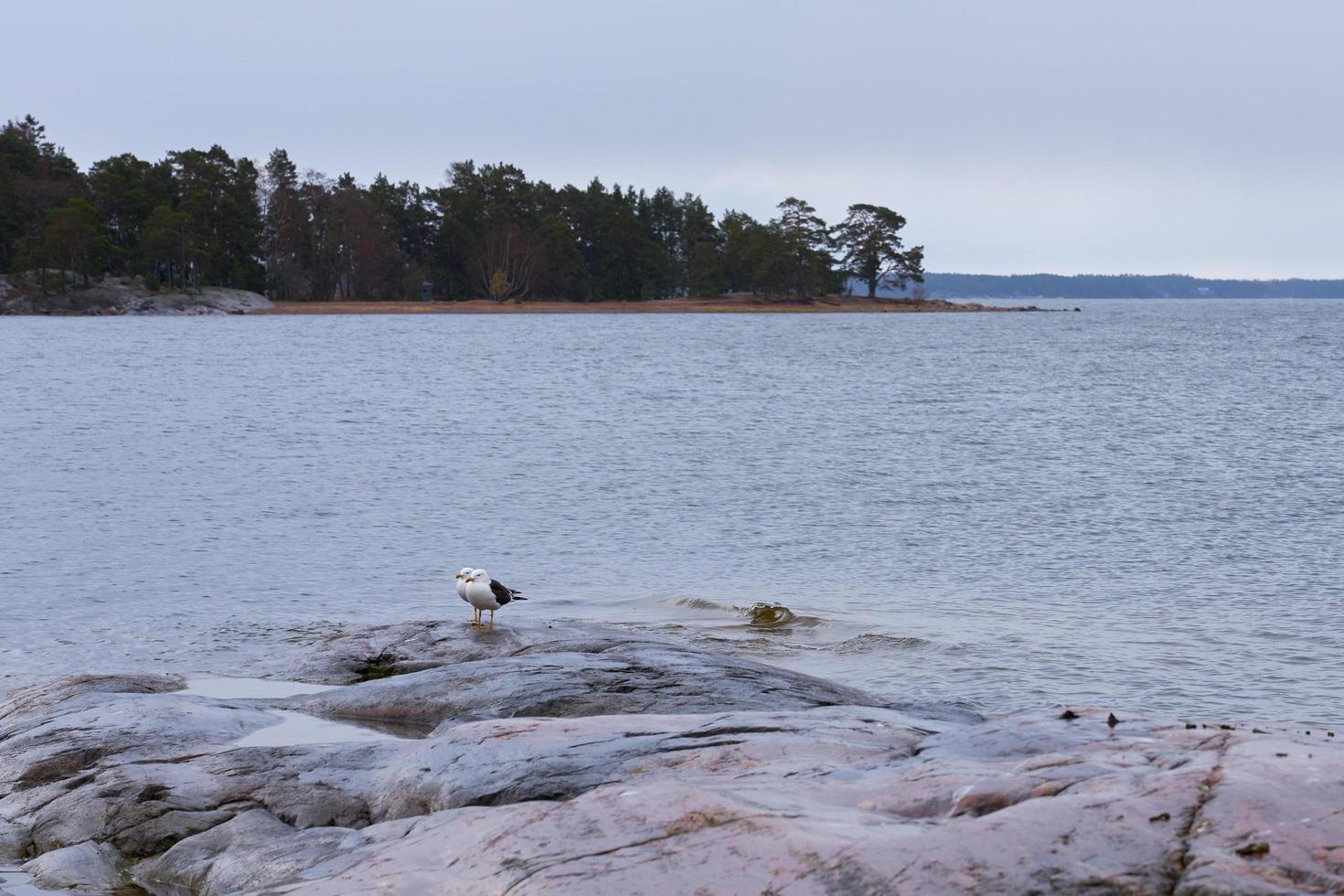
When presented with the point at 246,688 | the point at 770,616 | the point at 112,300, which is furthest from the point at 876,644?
the point at 112,300

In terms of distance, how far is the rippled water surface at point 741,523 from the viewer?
16062mm

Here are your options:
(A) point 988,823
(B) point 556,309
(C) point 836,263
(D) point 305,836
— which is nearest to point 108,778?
(D) point 305,836

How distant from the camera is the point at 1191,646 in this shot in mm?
15945

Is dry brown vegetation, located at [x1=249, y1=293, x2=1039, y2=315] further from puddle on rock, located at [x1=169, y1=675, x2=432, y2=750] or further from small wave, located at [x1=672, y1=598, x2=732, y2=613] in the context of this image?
puddle on rock, located at [x1=169, y1=675, x2=432, y2=750]

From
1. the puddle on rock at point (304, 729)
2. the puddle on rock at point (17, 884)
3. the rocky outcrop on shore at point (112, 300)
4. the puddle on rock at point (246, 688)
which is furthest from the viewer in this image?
the rocky outcrop on shore at point (112, 300)

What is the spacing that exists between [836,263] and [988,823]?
614 ft

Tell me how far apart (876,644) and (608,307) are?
158194 millimetres

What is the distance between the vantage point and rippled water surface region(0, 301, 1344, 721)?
52.7 feet

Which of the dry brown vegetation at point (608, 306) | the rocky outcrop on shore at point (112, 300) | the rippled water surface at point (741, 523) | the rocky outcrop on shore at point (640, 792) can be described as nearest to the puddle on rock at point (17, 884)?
the rocky outcrop on shore at point (640, 792)

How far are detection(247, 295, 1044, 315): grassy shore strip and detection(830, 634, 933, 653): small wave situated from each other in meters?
147

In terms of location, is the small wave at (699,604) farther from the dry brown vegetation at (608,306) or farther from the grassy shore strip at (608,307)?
the dry brown vegetation at (608,306)

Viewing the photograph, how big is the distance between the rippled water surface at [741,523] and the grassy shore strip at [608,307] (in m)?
97.7

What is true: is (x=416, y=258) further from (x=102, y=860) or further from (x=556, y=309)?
(x=102, y=860)

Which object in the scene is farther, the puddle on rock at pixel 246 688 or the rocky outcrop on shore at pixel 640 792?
the puddle on rock at pixel 246 688
